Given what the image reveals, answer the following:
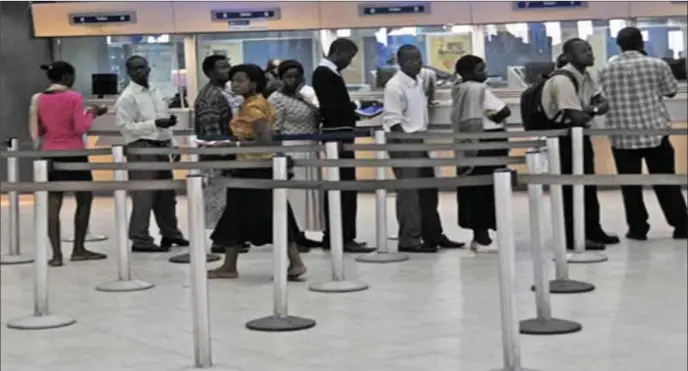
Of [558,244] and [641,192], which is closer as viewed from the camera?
[558,244]

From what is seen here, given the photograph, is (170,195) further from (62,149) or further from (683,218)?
(683,218)

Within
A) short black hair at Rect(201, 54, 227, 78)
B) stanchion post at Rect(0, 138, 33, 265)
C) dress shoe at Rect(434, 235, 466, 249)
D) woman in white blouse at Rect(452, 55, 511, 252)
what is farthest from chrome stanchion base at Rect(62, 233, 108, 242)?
woman in white blouse at Rect(452, 55, 511, 252)

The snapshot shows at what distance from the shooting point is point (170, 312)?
235 inches

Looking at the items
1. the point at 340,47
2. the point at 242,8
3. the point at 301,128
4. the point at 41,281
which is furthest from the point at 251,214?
the point at 242,8

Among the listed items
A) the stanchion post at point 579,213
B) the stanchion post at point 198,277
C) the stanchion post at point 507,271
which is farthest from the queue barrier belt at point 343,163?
the stanchion post at point 579,213

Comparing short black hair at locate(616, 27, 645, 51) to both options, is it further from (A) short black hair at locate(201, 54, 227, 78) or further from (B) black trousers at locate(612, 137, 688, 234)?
(A) short black hair at locate(201, 54, 227, 78)

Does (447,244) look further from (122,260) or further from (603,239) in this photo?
(122,260)

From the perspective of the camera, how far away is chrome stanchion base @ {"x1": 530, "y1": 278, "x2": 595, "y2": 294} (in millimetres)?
6029

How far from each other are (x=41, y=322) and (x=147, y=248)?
2735mm

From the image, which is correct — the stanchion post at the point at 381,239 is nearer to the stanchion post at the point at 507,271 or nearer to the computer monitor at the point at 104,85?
the computer monitor at the point at 104,85

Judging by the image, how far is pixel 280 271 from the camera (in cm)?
542

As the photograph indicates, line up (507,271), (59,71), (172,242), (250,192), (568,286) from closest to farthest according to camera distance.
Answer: (507,271), (568,286), (250,192), (59,71), (172,242)

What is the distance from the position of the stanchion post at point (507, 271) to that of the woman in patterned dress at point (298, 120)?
3.39 metres

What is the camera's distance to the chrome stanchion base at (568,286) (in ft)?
19.8
